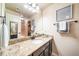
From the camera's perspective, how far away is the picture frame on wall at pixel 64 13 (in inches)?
54.1

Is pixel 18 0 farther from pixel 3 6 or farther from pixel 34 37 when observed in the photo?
pixel 34 37

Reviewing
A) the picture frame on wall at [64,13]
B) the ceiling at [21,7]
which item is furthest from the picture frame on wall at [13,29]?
the picture frame on wall at [64,13]

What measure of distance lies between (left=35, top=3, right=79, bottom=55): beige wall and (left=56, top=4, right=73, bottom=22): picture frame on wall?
0.04 m

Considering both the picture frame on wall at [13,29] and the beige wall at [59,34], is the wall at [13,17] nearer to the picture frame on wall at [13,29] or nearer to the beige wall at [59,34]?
the picture frame on wall at [13,29]

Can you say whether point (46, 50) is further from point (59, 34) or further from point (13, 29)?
point (13, 29)

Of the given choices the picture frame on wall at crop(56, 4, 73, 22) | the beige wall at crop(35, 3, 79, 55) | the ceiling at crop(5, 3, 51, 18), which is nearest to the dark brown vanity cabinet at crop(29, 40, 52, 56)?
the beige wall at crop(35, 3, 79, 55)

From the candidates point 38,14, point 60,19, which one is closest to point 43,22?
point 38,14

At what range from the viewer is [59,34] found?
4.78 feet

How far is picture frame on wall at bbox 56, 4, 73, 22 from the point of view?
138 centimetres

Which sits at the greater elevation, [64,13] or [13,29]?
[64,13]

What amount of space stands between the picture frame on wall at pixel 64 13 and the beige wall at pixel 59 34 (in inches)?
1.7

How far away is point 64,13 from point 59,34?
298 mm

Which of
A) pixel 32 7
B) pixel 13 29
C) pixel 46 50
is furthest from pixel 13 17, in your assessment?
pixel 46 50

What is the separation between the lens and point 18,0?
4.48 ft
